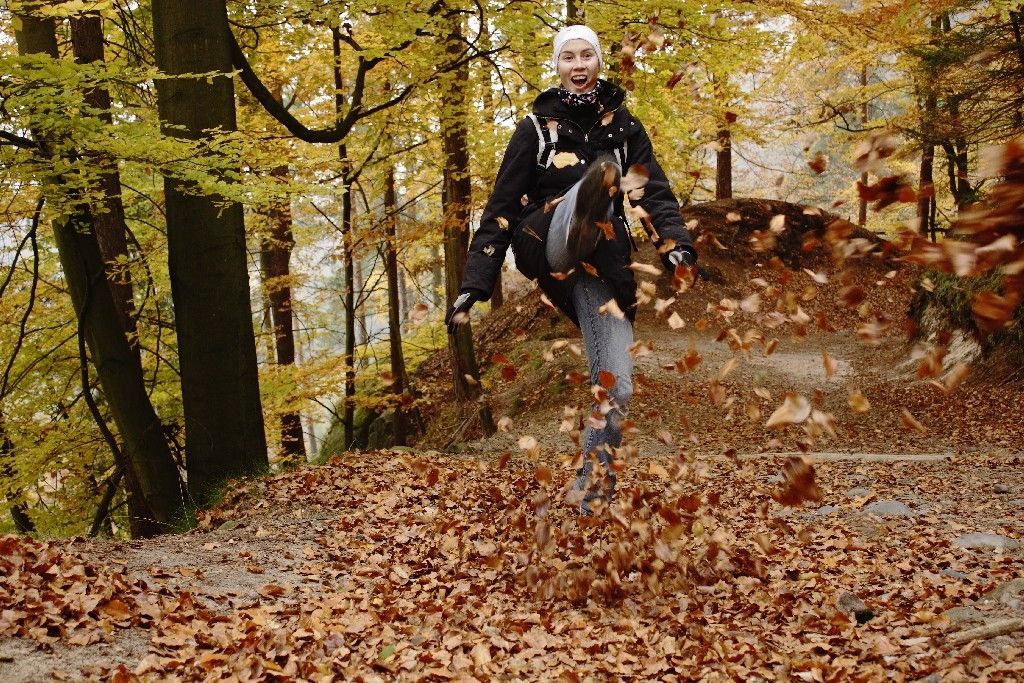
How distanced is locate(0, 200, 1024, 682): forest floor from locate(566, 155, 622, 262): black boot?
0.56 metres

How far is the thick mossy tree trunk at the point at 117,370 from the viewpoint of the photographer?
639 cm

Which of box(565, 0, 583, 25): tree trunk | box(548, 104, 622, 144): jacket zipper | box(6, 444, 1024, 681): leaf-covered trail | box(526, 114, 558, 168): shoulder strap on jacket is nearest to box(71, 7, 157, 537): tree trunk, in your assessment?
box(6, 444, 1024, 681): leaf-covered trail

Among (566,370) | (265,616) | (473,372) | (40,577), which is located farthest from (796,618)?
(566,370)

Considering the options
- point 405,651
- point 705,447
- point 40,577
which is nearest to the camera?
point 405,651

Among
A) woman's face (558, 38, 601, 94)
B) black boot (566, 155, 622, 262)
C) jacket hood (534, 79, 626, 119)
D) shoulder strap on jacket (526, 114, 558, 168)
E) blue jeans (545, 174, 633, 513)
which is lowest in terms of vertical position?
blue jeans (545, 174, 633, 513)

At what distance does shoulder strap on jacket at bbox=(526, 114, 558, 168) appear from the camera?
12.9 ft

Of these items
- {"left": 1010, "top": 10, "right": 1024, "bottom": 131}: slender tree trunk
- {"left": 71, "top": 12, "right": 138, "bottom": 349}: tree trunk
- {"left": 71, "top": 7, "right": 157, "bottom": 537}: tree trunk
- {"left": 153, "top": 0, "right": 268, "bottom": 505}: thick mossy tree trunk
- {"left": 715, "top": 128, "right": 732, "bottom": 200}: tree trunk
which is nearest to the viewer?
{"left": 153, "top": 0, "right": 268, "bottom": 505}: thick mossy tree trunk

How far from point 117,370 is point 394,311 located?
561 cm

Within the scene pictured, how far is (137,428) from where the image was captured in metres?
6.72

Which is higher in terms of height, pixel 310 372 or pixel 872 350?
pixel 310 372

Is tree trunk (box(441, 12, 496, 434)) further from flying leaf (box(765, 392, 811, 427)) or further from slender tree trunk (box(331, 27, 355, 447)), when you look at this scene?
flying leaf (box(765, 392, 811, 427))

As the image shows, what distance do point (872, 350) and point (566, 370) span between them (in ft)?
21.0

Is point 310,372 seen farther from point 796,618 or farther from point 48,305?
point 796,618

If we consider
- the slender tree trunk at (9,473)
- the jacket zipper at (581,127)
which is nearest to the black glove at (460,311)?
the jacket zipper at (581,127)
